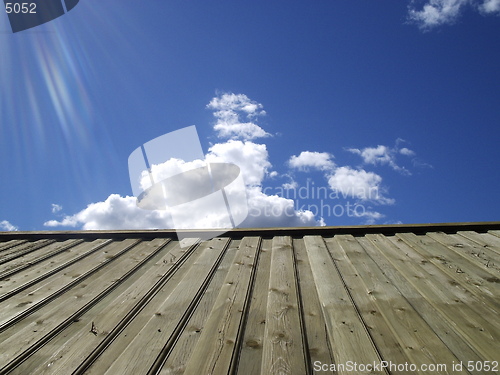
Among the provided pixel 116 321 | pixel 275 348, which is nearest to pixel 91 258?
pixel 116 321

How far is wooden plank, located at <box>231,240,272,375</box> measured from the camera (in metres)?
1.55

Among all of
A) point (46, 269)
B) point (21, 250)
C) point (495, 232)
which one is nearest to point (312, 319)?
point (46, 269)

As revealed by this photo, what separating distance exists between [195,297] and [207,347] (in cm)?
64

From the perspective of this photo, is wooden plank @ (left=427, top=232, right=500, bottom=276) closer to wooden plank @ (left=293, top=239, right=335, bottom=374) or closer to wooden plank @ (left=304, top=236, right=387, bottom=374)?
wooden plank @ (left=304, top=236, right=387, bottom=374)

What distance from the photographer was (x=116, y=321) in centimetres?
203

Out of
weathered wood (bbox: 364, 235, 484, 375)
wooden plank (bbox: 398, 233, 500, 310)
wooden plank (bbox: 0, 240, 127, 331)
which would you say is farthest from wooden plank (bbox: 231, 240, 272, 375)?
wooden plank (bbox: 0, 240, 127, 331)

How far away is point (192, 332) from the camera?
185 centimetres

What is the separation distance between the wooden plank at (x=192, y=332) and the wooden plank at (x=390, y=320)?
3.28 ft

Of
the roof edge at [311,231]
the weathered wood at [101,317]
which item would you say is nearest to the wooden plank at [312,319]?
the roof edge at [311,231]

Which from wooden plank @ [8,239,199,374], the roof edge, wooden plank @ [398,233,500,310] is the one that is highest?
the roof edge

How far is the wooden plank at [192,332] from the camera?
5.14 feet

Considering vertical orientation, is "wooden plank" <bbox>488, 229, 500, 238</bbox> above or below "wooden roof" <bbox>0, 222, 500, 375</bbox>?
above

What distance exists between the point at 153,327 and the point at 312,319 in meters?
0.98

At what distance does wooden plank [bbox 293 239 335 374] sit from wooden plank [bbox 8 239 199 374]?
42.8 inches
